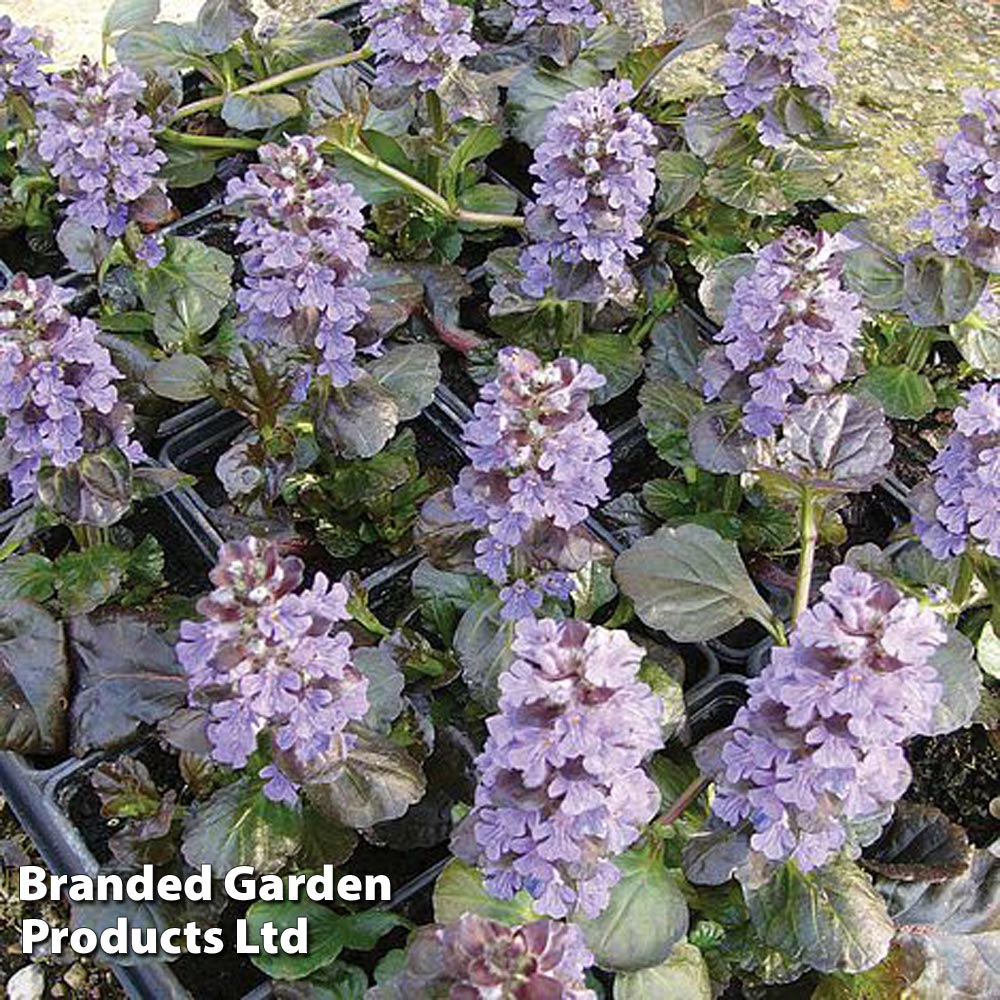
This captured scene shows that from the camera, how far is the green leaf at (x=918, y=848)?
6.56ft

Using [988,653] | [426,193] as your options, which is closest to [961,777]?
[988,653]

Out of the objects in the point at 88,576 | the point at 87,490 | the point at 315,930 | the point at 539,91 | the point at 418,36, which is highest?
the point at 418,36

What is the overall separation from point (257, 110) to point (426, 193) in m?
0.47

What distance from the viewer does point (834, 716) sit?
1.58 meters

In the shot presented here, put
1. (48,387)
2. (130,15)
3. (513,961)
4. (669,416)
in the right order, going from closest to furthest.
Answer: (513,961), (48,387), (669,416), (130,15)

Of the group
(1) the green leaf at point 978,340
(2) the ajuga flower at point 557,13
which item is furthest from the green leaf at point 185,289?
(1) the green leaf at point 978,340

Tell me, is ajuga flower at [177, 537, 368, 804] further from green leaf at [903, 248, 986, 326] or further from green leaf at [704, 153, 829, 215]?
green leaf at [704, 153, 829, 215]

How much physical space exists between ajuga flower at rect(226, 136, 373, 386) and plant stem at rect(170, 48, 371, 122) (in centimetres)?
101

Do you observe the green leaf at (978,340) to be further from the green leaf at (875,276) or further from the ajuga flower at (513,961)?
the ajuga flower at (513,961)

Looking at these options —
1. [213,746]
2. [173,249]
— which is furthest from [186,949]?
[173,249]

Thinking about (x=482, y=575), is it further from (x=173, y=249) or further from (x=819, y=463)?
(x=173, y=249)

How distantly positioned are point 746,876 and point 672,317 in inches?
49.9

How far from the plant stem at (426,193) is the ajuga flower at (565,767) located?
4.75ft

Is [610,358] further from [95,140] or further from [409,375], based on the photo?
[95,140]
